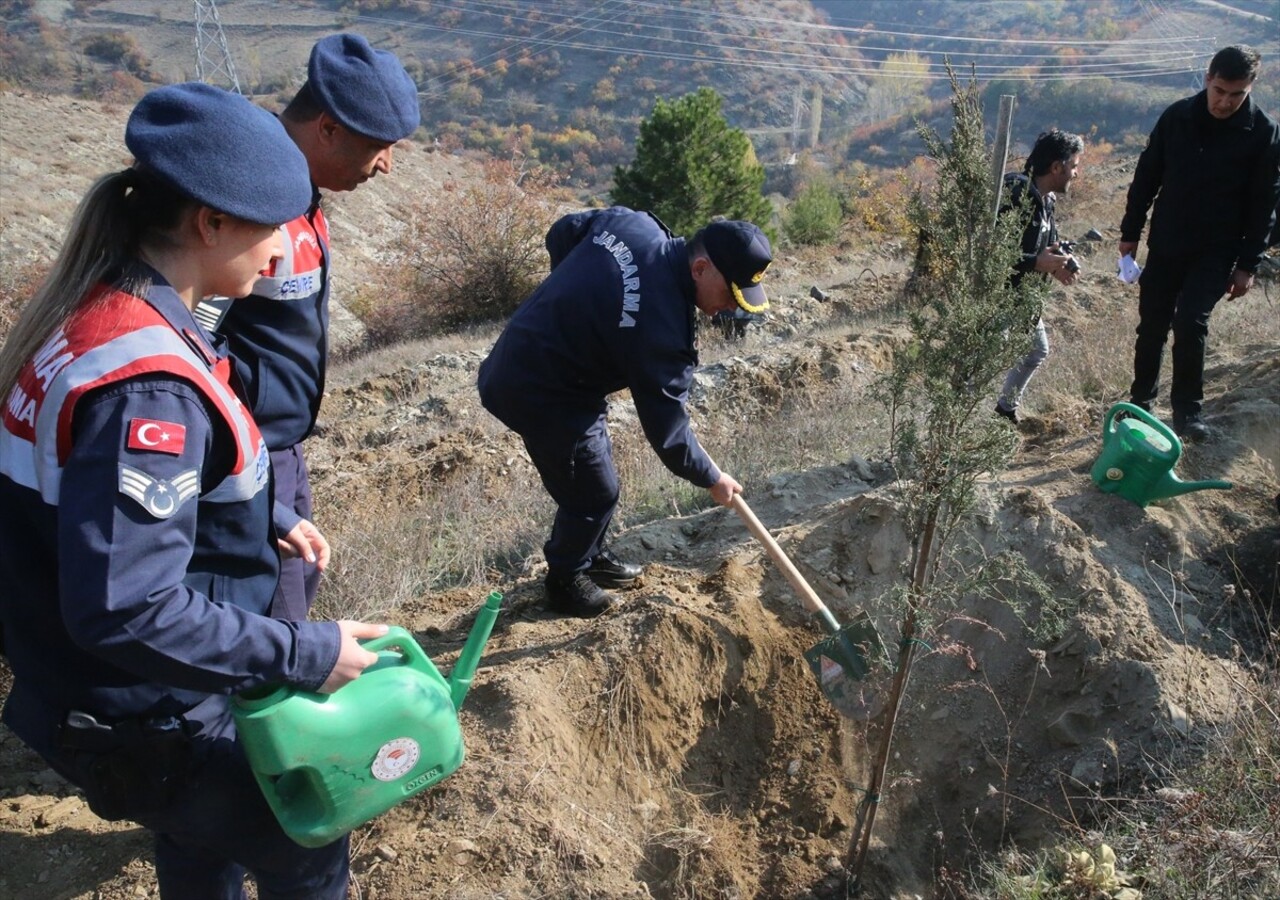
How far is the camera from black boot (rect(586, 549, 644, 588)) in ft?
12.6

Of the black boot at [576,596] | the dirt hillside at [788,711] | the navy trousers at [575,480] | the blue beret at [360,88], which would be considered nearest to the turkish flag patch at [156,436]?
the blue beret at [360,88]

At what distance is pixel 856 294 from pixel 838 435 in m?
8.99

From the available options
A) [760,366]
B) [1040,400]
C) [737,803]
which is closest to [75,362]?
[737,803]

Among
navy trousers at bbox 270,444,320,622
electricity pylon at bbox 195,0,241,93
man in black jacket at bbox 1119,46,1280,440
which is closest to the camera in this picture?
navy trousers at bbox 270,444,320,622

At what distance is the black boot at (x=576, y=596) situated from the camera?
364cm

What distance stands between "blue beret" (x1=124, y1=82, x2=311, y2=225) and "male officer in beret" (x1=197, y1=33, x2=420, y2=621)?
93 cm

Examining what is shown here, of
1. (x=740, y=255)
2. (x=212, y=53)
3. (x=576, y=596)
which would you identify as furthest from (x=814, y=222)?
(x=212, y=53)

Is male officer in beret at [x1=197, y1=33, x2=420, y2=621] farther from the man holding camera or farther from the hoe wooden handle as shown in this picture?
the man holding camera

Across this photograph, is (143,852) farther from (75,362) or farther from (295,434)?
(75,362)

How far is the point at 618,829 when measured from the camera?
9.53 feet

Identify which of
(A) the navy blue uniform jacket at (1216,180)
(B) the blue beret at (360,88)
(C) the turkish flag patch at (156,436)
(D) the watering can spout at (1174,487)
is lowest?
(D) the watering can spout at (1174,487)

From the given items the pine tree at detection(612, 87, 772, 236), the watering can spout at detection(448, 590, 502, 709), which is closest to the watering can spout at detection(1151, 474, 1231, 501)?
the watering can spout at detection(448, 590, 502, 709)

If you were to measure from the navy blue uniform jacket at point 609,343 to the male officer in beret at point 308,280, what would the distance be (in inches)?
32.5

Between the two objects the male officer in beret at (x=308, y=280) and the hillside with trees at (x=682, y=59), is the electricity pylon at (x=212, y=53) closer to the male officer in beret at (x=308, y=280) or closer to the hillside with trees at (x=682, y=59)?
the male officer in beret at (x=308, y=280)
